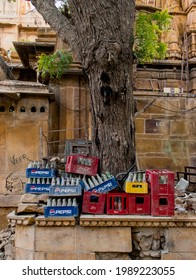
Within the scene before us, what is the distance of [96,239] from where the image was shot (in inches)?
126

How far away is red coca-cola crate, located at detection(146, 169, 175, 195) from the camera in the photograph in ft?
10.8

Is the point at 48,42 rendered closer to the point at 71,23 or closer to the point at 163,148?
the point at 163,148

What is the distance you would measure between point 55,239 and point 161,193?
1.18m

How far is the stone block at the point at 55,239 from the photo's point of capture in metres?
3.18

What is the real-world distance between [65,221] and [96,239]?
365mm

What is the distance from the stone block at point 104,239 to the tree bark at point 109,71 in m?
0.90

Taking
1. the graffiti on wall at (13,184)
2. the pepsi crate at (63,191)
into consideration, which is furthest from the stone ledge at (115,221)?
the graffiti on wall at (13,184)

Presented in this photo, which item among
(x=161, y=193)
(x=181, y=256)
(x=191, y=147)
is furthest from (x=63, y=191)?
(x=191, y=147)

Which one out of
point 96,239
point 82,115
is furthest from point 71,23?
point 82,115

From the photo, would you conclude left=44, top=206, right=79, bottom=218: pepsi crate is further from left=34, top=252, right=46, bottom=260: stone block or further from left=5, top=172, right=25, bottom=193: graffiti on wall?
left=5, top=172, right=25, bottom=193: graffiti on wall

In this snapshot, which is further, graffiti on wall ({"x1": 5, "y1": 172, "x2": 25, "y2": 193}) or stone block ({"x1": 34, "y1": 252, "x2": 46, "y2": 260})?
graffiti on wall ({"x1": 5, "y1": 172, "x2": 25, "y2": 193})

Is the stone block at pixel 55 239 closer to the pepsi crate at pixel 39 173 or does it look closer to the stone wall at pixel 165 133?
the pepsi crate at pixel 39 173

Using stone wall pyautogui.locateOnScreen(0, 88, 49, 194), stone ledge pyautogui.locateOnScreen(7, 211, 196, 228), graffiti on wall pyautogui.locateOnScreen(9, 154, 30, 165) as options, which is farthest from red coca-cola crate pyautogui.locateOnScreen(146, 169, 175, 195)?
graffiti on wall pyautogui.locateOnScreen(9, 154, 30, 165)

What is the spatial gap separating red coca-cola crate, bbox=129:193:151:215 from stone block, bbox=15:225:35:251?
1.04m
